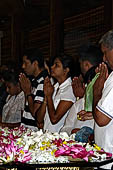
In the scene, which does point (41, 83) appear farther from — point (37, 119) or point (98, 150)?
point (98, 150)

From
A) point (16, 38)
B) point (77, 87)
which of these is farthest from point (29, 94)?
point (16, 38)

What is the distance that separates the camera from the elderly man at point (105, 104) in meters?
2.83

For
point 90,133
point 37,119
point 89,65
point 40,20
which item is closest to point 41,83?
point 37,119

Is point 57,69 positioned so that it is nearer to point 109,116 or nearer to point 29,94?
point 29,94

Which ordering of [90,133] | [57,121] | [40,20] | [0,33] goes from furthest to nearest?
[0,33], [40,20], [57,121], [90,133]

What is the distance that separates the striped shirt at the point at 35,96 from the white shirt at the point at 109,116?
142cm

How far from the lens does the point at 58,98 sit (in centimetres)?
412

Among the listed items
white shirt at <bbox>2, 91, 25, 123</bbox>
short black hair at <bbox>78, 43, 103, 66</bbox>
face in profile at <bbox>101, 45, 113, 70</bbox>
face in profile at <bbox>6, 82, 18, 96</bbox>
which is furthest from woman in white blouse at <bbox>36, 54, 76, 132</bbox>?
face in profile at <bbox>6, 82, 18, 96</bbox>

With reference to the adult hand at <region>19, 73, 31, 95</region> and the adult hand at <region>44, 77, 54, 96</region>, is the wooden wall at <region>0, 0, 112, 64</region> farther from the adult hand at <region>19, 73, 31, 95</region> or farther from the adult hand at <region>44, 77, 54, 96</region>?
the adult hand at <region>44, 77, 54, 96</region>

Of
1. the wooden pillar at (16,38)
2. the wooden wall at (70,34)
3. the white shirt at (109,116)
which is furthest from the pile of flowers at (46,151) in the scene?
the wooden pillar at (16,38)

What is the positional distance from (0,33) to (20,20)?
124cm

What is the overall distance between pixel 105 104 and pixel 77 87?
1103 millimetres

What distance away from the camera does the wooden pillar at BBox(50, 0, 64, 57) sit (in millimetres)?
6797

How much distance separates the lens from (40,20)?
7754 mm
